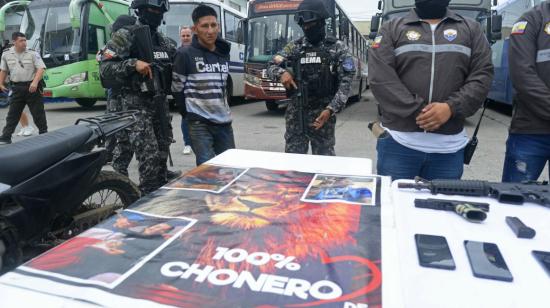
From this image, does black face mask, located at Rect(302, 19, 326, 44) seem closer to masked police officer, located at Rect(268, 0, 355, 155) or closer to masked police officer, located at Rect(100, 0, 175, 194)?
masked police officer, located at Rect(268, 0, 355, 155)

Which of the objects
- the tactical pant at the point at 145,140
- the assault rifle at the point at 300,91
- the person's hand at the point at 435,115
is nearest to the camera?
the person's hand at the point at 435,115

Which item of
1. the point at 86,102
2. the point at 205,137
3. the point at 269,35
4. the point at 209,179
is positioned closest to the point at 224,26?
the point at 269,35

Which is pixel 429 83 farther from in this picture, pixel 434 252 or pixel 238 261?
pixel 238 261

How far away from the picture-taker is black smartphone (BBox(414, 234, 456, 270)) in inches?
32.9

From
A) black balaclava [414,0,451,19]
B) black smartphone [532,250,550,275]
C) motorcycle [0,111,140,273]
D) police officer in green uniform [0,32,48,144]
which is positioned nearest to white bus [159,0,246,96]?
police officer in green uniform [0,32,48,144]

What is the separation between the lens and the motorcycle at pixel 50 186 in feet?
5.58

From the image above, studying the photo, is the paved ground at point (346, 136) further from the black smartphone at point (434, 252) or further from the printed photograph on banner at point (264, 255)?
the black smartphone at point (434, 252)

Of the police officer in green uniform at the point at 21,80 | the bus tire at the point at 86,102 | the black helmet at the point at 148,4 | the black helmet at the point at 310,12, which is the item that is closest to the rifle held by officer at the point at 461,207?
the black helmet at the point at 310,12

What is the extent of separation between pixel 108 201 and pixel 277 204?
1792 mm

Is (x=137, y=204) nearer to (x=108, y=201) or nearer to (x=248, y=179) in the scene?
(x=248, y=179)

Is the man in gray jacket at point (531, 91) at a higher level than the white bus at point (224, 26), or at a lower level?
lower

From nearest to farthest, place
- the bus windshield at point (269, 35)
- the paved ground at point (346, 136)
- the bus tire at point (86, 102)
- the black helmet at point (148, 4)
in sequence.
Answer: the black helmet at point (148, 4) < the paved ground at point (346, 136) < the bus windshield at point (269, 35) < the bus tire at point (86, 102)

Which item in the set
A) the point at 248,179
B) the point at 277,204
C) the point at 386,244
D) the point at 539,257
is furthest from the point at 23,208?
the point at 539,257

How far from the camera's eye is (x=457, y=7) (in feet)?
24.5
